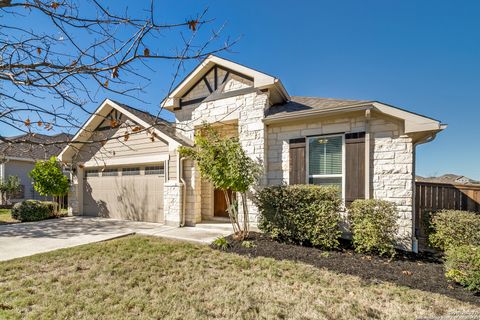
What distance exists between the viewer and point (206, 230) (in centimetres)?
779

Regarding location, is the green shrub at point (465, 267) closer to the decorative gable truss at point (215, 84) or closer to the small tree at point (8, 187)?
the decorative gable truss at point (215, 84)

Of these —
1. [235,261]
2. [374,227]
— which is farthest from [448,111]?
[235,261]

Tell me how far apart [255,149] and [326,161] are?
2.29 m

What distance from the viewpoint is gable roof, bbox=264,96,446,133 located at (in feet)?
18.1

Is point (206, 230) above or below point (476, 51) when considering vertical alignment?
below

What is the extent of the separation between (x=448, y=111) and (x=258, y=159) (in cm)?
1433

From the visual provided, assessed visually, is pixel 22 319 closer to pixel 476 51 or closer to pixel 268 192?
pixel 268 192

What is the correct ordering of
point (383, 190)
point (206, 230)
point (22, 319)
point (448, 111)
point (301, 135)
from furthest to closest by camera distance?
1. point (448, 111)
2. point (206, 230)
3. point (301, 135)
4. point (383, 190)
5. point (22, 319)

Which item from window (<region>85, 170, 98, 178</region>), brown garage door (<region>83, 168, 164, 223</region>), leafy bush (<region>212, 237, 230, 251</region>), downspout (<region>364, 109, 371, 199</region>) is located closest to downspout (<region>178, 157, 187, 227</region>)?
brown garage door (<region>83, 168, 164, 223</region>)

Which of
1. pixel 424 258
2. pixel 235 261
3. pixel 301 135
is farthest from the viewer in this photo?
pixel 301 135

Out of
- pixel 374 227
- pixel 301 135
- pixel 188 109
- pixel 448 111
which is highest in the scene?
pixel 448 111

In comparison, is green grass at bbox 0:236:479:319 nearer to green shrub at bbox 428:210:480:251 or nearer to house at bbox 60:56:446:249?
house at bbox 60:56:446:249

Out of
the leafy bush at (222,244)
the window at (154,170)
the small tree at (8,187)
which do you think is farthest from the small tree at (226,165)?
the small tree at (8,187)

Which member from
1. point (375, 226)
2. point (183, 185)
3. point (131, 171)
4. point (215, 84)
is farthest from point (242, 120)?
point (131, 171)
